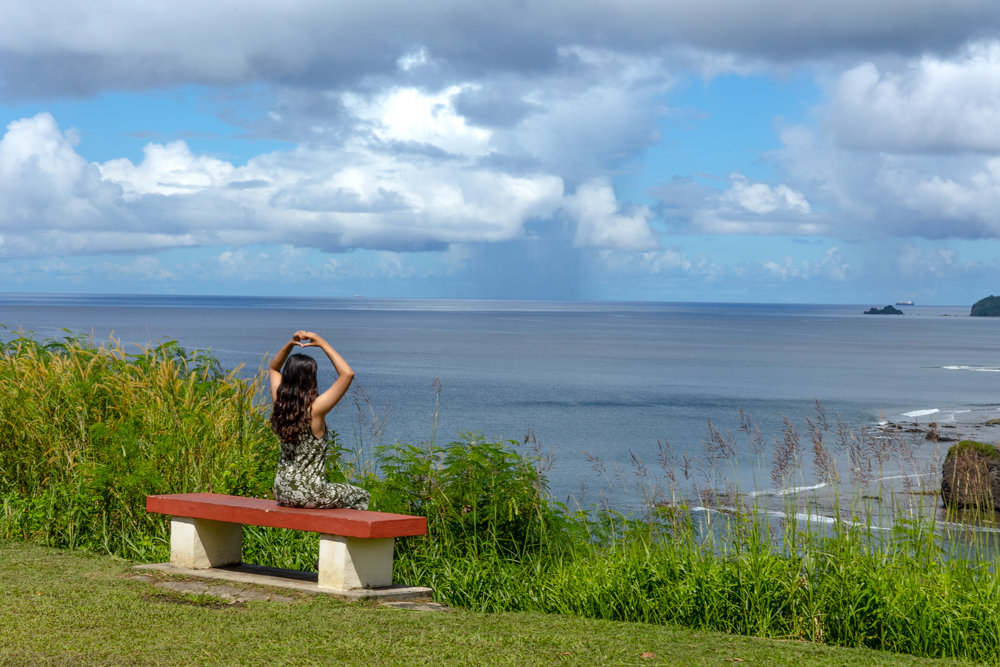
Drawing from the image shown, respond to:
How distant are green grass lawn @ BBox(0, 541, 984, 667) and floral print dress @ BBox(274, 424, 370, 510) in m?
0.67

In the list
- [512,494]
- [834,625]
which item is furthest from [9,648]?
[834,625]

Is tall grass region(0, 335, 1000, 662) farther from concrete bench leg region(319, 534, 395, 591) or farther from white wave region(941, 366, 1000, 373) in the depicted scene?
white wave region(941, 366, 1000, 373)

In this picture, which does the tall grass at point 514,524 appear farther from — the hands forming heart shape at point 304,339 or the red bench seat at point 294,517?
the hands forming heart shape at point 304,339

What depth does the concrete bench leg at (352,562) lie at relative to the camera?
20.3 ft

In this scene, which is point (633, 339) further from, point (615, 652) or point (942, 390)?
point (615, 652)

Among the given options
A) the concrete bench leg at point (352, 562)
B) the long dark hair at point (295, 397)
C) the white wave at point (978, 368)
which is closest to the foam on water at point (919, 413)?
the white wave at point (978, 368)

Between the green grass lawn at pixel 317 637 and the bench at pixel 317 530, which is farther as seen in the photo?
the bench at pixel 317 530

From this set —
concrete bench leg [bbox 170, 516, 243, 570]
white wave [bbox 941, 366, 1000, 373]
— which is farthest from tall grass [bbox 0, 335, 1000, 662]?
white wave [bbox 941, 366, 1000, 373]

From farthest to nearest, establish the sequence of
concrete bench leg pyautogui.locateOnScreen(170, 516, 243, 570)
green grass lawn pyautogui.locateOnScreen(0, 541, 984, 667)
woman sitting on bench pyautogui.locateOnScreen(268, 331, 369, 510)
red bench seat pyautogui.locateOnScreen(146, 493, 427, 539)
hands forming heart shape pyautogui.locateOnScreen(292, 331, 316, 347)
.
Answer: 1. concrete bench leg pyautogui.locateOnScreen(170, 516, 243, 570)
2. hands forming heart shape pyautogui.locateOnScreen(292, 331, 316, 347)
3. woman sitting on bench pyautogui.locateOnScreen(268, 331, 369, 510)
4. red bench seat pyautogui.locateOnScreen(146, 493, 427, 539)
5. green grass lawn pyautogui.locateOnScreen(0, 541, 984, 667)

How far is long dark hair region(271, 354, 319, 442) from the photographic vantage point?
6527 mm

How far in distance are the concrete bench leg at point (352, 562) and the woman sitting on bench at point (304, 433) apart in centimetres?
39

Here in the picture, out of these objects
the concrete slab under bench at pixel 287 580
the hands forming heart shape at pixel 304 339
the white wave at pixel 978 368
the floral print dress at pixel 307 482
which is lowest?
the concrete slab under bench at pixel 287 580

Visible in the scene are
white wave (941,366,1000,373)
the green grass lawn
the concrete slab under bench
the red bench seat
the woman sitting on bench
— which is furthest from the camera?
white wave (941,366,1000,373)

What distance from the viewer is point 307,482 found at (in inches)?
258
